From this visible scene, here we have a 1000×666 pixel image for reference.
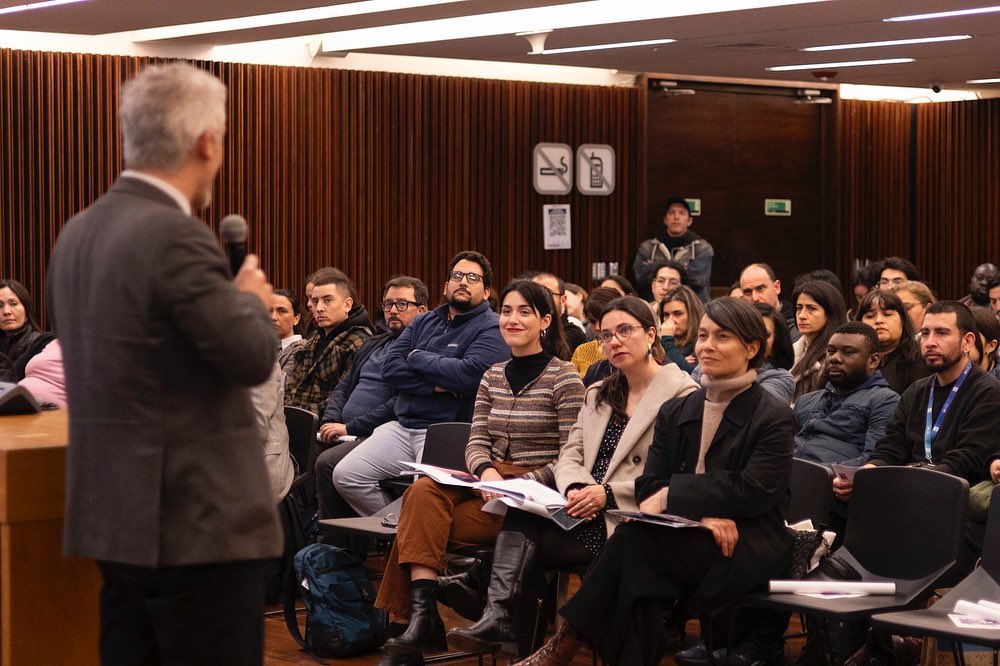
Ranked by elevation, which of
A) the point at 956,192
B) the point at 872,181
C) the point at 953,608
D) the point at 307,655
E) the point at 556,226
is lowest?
the point at 307,655

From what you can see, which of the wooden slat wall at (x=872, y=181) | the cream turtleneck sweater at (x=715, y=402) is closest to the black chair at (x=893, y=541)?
the cream turtleneck sweater at (x=715, y=402)

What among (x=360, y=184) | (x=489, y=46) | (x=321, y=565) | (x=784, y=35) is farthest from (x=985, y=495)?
(x=360, y=184)

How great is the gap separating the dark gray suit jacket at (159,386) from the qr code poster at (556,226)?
9.97 metres

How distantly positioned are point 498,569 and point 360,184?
7174 millimetres

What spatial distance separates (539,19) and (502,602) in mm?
5587

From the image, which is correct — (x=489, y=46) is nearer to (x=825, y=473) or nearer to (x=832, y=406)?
(x=832, y=406)

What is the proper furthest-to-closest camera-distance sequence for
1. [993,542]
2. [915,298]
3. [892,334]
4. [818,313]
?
1. [915,298]
2. [818,313]
3. [892,334]
4. [993,542]

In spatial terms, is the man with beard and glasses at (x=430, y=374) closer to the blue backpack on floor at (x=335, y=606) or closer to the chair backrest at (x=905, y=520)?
Result: the blue backpack on floor at (x=335, y=606)

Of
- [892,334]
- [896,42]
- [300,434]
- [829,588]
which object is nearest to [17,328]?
[300,434]

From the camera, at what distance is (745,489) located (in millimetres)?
4020

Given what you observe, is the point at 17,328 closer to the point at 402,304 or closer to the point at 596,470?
the point at 402,304

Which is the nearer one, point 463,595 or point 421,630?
point 421,630

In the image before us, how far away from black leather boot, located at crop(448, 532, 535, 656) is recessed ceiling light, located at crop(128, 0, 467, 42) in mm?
4414

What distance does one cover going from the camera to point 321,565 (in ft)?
17.0
